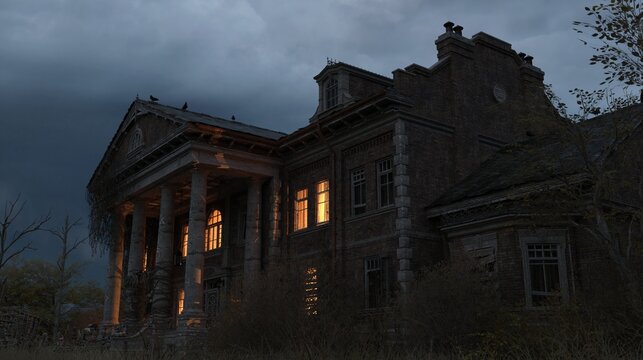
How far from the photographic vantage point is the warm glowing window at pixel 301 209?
26.2 metres

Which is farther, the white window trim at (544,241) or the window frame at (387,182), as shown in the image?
the window frame at (387,182)

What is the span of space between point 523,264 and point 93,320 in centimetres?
4221

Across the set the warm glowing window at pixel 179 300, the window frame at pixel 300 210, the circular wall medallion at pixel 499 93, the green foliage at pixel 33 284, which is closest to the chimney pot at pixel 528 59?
the circular wall medallion at pixel 499 93

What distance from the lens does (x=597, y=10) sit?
1421 centimetres

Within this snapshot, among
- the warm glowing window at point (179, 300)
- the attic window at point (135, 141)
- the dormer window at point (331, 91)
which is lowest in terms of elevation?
the warm glowing window at point (179, 300)

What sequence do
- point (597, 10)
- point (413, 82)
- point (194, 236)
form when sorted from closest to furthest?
point (597, 10)
point (413, 82)
point (194, 236)

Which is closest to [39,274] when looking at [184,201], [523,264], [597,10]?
[184,201]

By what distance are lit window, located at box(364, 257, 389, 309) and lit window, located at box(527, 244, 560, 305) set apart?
480 cm

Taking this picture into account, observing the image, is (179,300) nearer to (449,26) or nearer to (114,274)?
(114,274)

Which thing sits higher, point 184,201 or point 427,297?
point 184,201

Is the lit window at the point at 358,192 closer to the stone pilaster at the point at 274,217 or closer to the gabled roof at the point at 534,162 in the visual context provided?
the gabled roof at the point at 534,162

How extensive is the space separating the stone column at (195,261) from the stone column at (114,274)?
Answer: 9226 millimetres

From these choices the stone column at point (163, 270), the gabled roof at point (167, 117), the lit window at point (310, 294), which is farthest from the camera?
the gabled roof at point (167, 117)

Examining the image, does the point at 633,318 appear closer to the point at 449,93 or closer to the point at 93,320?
the point at 449,93
